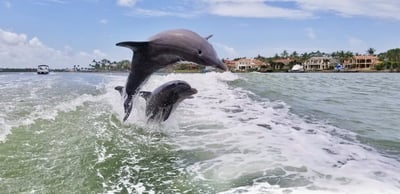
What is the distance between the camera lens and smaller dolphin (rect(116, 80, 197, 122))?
24.2ft

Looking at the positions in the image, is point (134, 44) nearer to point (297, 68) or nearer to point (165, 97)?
point (165, 97)

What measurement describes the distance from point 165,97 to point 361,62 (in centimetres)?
12742

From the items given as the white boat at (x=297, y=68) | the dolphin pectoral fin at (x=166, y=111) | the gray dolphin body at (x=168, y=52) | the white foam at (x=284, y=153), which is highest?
the gray dolphin body at (x=168, y=52)

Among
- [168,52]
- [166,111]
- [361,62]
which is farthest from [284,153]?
[361,62]

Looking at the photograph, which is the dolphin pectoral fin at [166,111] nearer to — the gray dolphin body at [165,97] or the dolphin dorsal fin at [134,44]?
the gray dolphin body at [165,97]

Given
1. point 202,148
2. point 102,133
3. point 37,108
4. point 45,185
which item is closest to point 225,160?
point 202,148

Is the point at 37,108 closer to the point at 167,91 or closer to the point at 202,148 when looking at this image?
the point at 167,91

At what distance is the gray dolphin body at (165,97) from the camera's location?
7.36 m

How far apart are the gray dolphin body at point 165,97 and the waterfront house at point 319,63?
125 m

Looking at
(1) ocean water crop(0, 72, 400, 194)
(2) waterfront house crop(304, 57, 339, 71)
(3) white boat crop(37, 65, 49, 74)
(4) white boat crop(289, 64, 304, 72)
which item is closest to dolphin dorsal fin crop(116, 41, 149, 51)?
(1) ocean water crop(0, 72, 400, 194)

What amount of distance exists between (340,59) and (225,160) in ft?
440

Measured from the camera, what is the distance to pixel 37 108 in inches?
411

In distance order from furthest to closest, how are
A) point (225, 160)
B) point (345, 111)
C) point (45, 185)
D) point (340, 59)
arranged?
1. point (340, 59)
2. point (345, 111)
3. point (225, 160)
4. point (45, 185)

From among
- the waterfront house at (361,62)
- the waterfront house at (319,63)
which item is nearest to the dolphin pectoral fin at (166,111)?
the waterfront house at (361,62)
